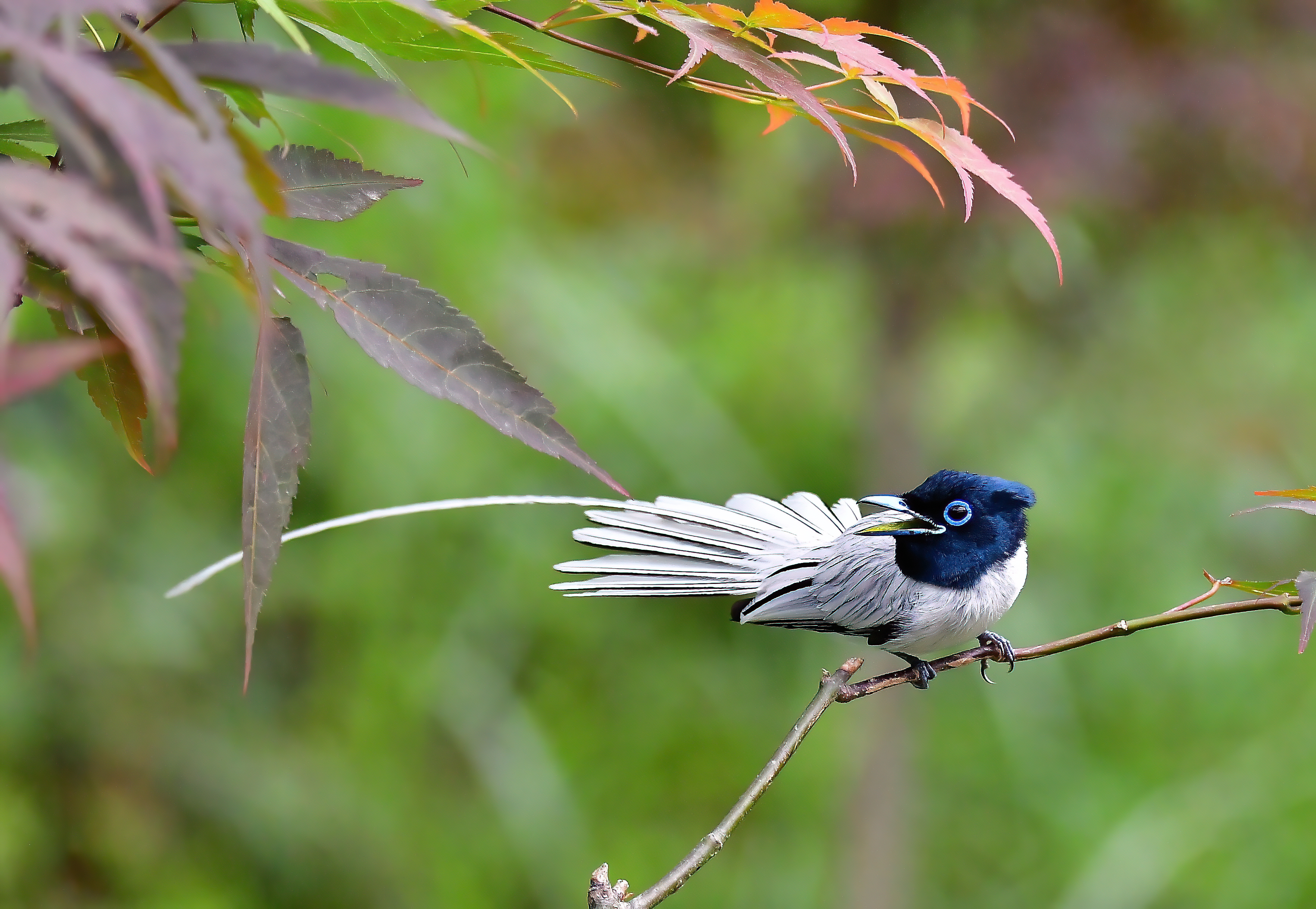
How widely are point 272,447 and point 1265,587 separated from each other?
2.36 feet

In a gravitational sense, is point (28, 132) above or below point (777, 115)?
below

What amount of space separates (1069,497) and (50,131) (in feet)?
10.1

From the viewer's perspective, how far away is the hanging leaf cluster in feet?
1.31

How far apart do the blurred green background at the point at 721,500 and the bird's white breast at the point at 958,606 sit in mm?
1311

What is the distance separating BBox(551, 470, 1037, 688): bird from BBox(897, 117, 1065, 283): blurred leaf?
0.29 meters

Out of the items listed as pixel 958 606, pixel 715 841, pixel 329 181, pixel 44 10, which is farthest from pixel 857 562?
pixel 44 10

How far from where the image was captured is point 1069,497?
10.9 ft

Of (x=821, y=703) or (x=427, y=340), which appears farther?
(x=821, y=703)

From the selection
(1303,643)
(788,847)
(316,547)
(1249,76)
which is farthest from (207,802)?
(1249,76)

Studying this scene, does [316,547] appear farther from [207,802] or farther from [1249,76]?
[1249,76]

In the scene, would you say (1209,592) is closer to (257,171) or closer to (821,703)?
(821,703)

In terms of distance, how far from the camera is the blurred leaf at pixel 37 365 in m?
0.38

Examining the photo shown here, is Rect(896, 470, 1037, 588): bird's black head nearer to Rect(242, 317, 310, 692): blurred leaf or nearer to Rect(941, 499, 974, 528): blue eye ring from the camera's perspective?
Rect(941, 499, 974, 528): blue eye ring

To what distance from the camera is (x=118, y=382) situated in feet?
2.16
